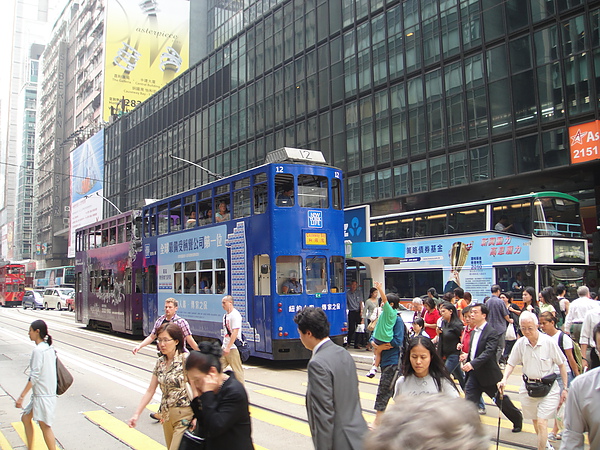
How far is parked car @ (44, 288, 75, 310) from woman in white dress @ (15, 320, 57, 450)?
38.9 m

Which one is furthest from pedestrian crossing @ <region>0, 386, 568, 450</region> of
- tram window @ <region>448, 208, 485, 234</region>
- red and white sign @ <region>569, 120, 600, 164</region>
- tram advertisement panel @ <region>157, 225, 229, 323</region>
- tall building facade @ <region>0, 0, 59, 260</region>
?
tall building facade @ <region>0, 0, 59, 260</region>

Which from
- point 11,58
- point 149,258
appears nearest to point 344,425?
point 149,258

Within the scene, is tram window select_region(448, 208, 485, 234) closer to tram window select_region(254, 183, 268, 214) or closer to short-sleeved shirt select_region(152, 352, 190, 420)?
tram window select_region(254, 183, 268, 214)

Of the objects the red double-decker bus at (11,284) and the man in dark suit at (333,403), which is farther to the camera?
the red double-decker bus at (11,284)

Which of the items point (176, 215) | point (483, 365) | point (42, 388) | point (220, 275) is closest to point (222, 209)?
point (220, 275)

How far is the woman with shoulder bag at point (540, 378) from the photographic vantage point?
222 inches

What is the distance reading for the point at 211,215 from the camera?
14.3 m

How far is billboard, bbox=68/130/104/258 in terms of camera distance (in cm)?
6681

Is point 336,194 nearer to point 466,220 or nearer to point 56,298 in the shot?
point 466,220

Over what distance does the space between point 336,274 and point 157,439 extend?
22.7 feet

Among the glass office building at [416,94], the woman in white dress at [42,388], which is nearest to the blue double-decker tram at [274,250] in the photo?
the woman in white dress at [42,388]

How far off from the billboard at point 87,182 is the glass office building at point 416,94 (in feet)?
81.8

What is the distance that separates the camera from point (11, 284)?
158ft

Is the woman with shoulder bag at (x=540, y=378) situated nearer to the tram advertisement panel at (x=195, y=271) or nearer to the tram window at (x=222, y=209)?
the tram advertisement panel at (x=195, y=271)
